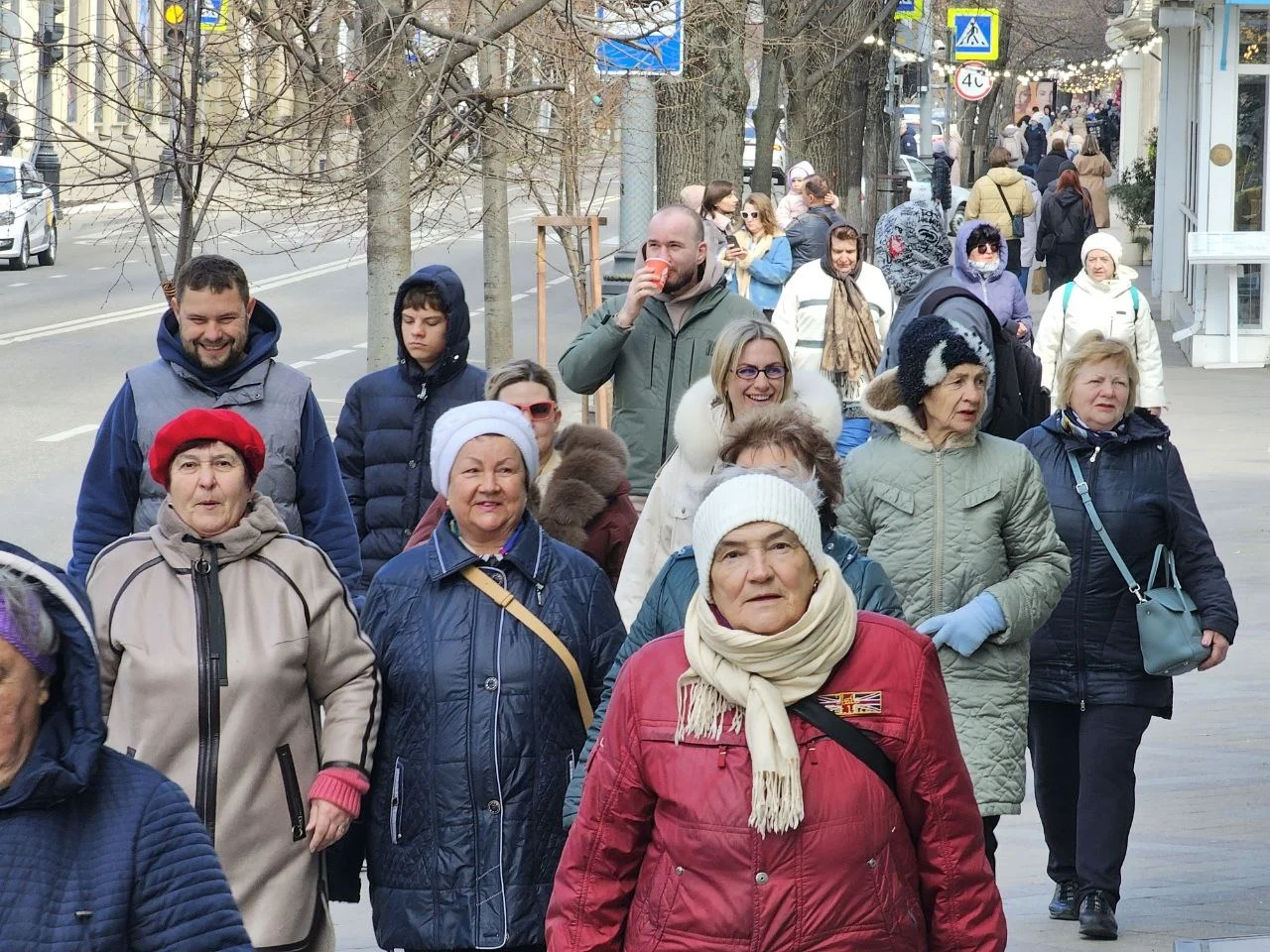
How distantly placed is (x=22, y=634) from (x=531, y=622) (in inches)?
77.8

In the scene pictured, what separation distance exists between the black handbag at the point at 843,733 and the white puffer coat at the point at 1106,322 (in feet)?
29.1

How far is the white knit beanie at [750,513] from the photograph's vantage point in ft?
12.2

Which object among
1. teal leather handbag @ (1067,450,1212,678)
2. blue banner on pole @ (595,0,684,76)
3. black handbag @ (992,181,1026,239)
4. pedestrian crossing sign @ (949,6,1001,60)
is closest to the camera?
teal leather handbag @ (1067,450,1212,678)

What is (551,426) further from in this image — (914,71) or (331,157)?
(914,71)

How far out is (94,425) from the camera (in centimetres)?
1902

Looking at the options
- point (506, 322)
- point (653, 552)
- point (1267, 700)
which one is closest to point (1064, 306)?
point (1267, 700)

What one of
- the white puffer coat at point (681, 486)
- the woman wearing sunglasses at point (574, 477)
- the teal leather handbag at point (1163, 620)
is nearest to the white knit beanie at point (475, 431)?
the white puffer coat at point (681, 486)

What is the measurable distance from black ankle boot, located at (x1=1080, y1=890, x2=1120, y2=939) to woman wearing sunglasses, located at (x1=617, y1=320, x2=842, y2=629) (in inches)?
71.1

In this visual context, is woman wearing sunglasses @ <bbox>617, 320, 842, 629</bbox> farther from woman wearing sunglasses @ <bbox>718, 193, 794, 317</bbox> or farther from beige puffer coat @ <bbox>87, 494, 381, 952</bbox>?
woman wearing sunglasses @ <bbox>718, 193, 794, 317</bbox>

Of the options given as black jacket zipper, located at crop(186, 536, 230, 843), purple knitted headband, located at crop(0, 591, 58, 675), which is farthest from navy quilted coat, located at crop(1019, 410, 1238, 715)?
purple knitted headband, located at crop(0, 591, 58, 675)

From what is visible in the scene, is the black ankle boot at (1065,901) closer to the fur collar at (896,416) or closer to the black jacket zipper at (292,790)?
the fur collar at (896,416)

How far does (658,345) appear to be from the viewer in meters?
7.06

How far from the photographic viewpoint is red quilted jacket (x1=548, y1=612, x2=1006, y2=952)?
3.48m

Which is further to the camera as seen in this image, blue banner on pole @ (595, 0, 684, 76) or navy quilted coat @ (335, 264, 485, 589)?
blue banner on pole @ (595, 0, 684, 76)
